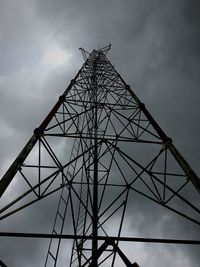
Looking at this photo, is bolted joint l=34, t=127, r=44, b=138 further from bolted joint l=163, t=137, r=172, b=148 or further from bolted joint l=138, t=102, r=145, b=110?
bolted joint l=138, t=102, r=145, b=110

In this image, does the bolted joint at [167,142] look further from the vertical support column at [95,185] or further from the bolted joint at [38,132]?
the bolted joint at [38,132]

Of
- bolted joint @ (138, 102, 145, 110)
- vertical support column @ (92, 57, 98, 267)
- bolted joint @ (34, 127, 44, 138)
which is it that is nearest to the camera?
vertical support column @ (92, 57, 98, 267)

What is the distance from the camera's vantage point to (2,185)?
662cm

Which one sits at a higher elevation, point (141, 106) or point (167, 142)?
point (141, 106)

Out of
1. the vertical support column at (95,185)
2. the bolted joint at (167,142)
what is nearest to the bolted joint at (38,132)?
the vertical support column at (95,185)

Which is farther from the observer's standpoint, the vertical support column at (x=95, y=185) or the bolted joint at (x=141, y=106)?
the bolted joint at (x=141, y=106)

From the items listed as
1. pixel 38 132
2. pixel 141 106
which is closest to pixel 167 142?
pixel 141 106

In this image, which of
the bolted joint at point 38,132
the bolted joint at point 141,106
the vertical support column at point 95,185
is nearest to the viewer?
the vertical support column at point 95,185

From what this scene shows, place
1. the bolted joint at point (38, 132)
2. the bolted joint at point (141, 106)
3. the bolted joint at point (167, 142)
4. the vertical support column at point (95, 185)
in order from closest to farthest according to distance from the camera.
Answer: the vertical support column at point (95, 185) → the bolted joint at point (38, 132) → the bolted joint at point (167, 142) → the bolted joint at point (141, 106)

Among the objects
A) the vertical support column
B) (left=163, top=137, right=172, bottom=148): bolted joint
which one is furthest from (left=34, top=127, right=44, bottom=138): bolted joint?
(left=163, top=137, right=172, bottom=148): bolted joint

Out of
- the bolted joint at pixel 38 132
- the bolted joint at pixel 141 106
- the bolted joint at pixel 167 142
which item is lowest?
the bolted joint at pixel 167 142

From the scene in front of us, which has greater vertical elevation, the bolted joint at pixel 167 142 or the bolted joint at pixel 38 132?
the bolted joint at pixel 38 132

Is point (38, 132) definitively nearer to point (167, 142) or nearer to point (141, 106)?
point (167, 142)

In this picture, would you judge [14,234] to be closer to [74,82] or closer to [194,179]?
[194,179]
